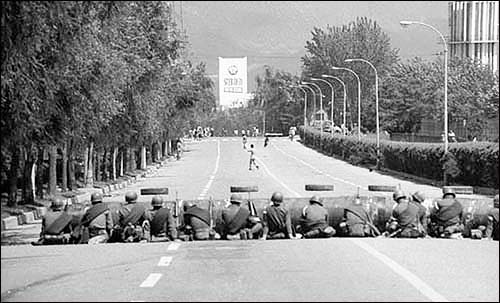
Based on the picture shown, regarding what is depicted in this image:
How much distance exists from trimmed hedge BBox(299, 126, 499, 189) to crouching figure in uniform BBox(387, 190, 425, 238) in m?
24.4

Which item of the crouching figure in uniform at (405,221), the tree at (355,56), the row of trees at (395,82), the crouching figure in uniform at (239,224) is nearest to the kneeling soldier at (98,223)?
the crouching figure in uniform at (239,224)

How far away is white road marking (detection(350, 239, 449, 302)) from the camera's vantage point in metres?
12.6

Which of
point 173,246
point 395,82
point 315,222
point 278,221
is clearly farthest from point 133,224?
point 395,82

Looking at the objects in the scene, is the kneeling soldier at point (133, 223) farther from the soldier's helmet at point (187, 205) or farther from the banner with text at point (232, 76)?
the banner with text at point (232, 76)

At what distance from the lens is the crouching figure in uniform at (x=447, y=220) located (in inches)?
869

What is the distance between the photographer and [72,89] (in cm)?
2702

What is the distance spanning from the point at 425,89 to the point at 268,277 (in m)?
85.4

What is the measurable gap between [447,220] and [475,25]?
4215cm

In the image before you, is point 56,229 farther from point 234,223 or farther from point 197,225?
point 234,223

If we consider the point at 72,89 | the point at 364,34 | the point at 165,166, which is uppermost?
the point at 364,34

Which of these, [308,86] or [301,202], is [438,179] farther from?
[308,86]

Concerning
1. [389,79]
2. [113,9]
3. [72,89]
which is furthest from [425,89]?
[113,9]

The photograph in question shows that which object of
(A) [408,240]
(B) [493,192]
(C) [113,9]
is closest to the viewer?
(C) [113,9]

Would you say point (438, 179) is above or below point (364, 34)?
below
